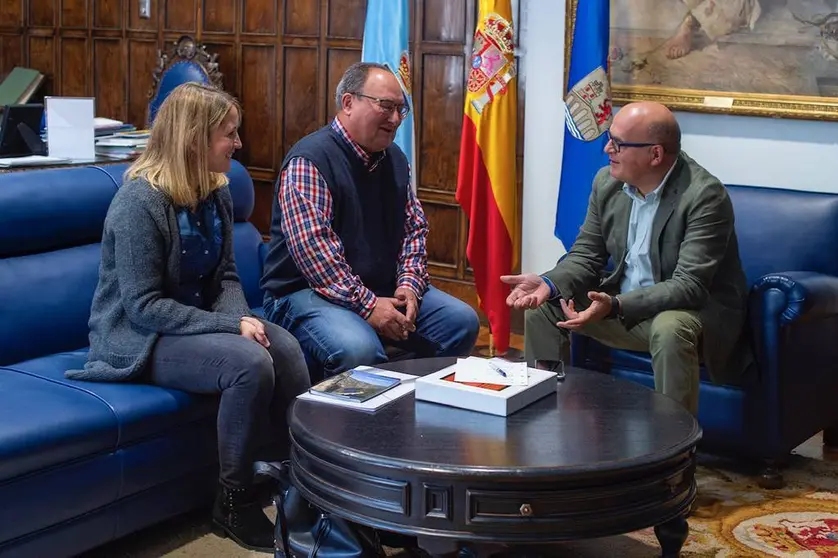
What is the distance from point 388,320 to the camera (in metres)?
3.38

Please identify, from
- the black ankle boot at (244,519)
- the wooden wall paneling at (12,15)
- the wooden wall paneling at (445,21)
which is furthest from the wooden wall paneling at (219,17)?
the black ankle boot at (244,519)

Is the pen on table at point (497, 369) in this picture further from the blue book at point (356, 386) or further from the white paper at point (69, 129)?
the white paper at point (69, 129)

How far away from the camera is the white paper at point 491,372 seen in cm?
256

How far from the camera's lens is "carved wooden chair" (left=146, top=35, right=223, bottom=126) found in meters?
A: 6.09

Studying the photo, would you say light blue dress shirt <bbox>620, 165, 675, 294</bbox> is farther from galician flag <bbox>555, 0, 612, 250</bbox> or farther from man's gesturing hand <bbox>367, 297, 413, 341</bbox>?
galician flag <bbox>555, 0, 612, 250</bbox>

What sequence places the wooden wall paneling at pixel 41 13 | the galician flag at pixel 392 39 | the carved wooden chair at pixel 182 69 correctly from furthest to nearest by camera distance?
the wooden wall paneling at pixel 41 13
the carved wooden chair at pixel 182 69
the galician flag at pixel 392 39

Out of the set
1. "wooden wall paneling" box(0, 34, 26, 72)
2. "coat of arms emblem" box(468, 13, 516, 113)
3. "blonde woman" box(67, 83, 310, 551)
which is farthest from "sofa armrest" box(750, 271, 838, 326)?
"wooden wall paneling" box(0, 34, 26, 72)

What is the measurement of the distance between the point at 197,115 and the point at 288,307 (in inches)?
27.2

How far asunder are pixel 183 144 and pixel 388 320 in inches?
31.9

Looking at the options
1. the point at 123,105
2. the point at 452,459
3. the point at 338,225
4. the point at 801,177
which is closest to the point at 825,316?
the point at 801,177

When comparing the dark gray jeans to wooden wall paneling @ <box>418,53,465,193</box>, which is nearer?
the dark gray jeans

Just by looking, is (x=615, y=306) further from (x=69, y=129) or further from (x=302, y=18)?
(x=302, y=18)

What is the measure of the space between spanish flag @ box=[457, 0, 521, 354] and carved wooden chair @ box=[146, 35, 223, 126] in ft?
6.12

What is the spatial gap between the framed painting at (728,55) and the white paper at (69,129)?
2.02 meters
